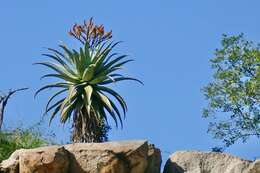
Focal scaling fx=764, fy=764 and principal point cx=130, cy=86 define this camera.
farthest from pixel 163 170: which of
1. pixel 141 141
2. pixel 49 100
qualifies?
pixel 49 100

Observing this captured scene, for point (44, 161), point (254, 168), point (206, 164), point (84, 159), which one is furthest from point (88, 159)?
point (254, 168)

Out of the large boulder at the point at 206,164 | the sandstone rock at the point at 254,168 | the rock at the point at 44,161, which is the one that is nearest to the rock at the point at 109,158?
the rock at the point at 44,161

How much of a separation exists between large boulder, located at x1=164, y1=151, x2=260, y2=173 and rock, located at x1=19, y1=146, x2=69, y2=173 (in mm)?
2681

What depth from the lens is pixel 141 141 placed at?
16.5 meters

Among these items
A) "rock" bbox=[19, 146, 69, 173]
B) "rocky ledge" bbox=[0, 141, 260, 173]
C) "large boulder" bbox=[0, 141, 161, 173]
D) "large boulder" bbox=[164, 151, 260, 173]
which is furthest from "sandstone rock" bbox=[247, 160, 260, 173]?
"rock" bbox=[19, 146, 69, 173]

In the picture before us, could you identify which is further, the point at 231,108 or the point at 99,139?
the point at 231,108

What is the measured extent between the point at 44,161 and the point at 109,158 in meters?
1.36

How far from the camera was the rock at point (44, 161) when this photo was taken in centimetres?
1577

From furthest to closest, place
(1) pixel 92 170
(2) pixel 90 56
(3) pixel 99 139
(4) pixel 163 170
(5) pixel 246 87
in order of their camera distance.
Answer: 1. (5) pixel 246 87
2. (2) pixel 90 56
3. (3) pixel 99 139
4. (4) pixel 163 170
5. (1) pixel 92 170

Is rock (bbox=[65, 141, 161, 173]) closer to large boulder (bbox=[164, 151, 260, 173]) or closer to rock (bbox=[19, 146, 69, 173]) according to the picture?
rock (bbox=[19, 146, 69, 173])

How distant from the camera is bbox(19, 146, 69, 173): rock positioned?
15.8 metres

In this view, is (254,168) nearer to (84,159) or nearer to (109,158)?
(109,158)

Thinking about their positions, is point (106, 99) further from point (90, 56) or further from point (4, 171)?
point (4, 171)

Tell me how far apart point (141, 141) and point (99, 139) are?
755 centimetres
